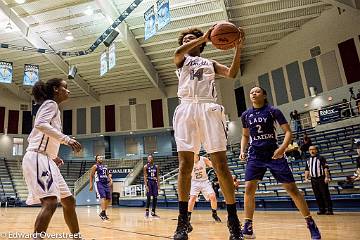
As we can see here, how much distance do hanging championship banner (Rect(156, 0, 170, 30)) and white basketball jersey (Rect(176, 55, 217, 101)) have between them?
7676mm

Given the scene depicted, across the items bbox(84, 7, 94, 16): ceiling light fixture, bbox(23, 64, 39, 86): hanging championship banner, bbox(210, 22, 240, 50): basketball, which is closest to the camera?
bbox(210, 22, 240, 50): basketball

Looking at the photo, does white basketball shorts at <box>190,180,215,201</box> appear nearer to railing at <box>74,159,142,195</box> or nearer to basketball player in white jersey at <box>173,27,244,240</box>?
basketball player in white jersey at <box>173,27,244,240</box>

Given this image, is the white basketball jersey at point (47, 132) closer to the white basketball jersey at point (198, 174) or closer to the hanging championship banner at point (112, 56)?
the white basketball jersey at point (198, 174)

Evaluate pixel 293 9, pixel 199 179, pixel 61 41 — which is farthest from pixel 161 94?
pixel 199 179

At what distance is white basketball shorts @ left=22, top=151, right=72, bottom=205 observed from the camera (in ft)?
8.02

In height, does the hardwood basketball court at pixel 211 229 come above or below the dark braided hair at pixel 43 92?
below

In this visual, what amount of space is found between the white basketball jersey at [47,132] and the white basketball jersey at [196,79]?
106 centimetres

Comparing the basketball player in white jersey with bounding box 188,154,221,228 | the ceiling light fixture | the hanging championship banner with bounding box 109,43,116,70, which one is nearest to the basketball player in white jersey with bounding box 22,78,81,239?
the basketball player in white jersey with bounding box 188,154,221,228

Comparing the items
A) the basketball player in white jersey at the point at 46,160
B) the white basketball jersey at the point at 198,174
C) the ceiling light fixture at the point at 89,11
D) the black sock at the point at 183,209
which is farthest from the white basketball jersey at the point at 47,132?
→ the ceiling light fixture at the point at 89,11

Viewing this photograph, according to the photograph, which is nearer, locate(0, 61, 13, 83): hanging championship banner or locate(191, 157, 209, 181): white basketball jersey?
locate(191, 157, 209, 181): white basketball jersey

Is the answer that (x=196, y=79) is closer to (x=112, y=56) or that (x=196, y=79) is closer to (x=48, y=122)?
(x=48, y=122)

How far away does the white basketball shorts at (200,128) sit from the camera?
255 cm

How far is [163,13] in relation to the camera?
33.6ft

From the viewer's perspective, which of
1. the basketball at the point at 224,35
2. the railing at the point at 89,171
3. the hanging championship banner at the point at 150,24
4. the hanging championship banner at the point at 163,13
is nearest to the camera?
the basketball at the point at 224,35
